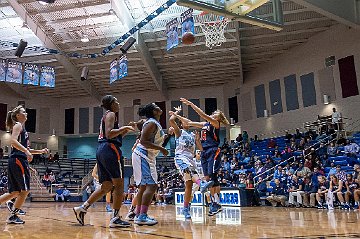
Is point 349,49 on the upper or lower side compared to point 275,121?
upper

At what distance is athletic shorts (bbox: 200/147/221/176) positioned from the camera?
6.02 m

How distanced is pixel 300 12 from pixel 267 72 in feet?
19.5

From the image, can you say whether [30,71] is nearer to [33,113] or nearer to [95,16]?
[95,16]

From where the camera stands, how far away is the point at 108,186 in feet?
14.2

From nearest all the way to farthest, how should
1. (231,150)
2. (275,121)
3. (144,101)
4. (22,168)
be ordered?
(22,168) < (231,150) < (275,121) < (144,101)

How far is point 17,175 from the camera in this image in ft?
16.0

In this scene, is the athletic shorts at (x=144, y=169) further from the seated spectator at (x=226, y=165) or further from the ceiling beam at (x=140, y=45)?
the ceiling beam at (x=140, y=45)

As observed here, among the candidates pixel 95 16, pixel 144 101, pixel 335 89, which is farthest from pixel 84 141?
pixel 335 89

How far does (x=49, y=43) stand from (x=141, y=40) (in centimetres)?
460

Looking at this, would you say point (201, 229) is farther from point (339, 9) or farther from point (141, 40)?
point (141, 40)

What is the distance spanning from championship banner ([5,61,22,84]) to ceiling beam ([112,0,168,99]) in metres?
5.38

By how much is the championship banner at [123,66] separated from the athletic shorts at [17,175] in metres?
12.6

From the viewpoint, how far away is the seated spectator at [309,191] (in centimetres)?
1046

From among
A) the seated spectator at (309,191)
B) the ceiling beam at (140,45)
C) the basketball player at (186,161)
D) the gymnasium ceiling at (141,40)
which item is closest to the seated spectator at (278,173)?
the seated spectator at (309,191)
